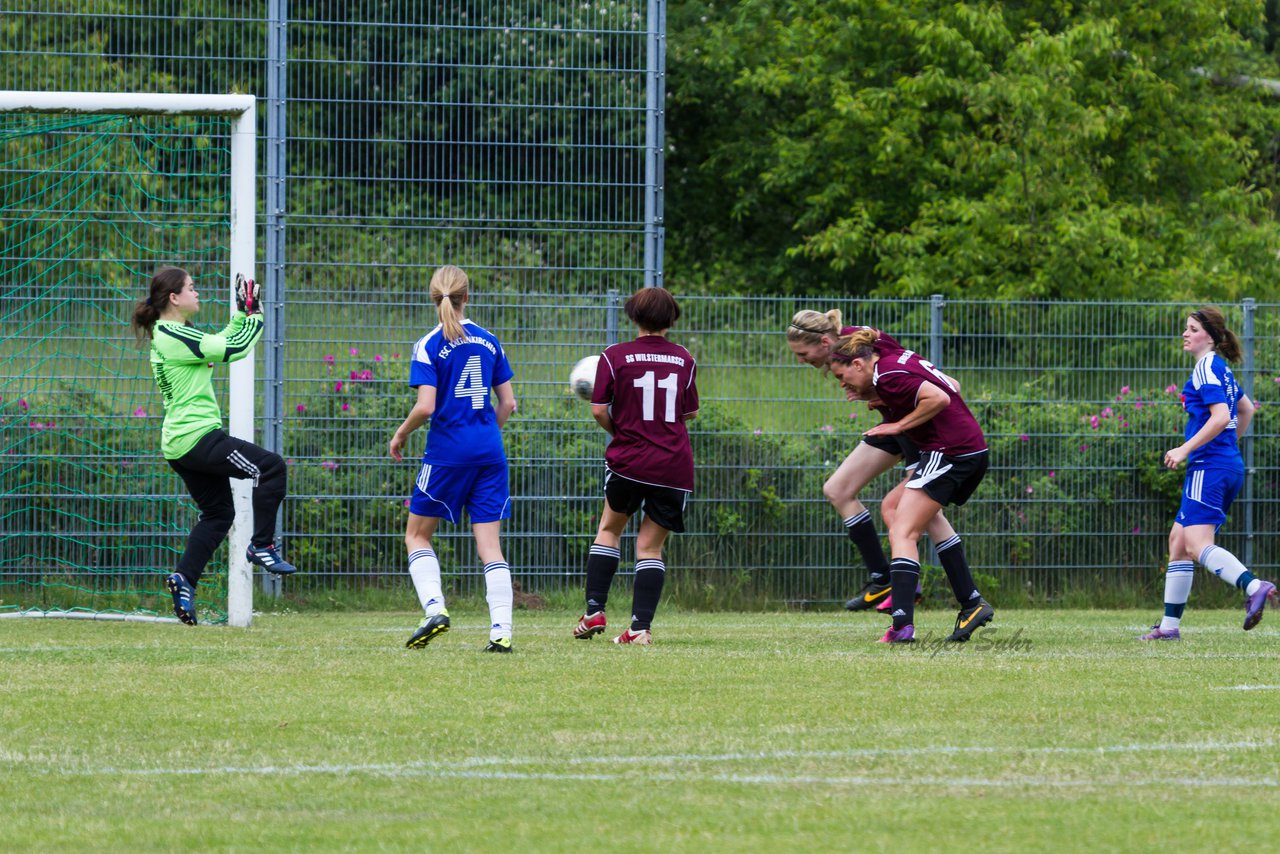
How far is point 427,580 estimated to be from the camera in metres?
8.70

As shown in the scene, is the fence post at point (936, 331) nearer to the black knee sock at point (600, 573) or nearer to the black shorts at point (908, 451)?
the black shorts at point (908, 451)

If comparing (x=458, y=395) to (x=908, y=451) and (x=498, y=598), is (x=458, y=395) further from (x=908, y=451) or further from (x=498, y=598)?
(x=908, y=451)

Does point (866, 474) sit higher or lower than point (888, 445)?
lower

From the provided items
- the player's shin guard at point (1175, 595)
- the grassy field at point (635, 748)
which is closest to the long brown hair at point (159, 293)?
the grassy field at point (635, 748)

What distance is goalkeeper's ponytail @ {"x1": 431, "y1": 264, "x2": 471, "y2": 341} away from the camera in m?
8.48

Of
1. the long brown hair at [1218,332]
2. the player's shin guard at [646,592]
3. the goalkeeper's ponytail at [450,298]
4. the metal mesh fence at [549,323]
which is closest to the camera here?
the goalkeeper's ponytail at [450,298]

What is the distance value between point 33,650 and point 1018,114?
50.9 feet

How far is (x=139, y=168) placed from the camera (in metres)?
11.8

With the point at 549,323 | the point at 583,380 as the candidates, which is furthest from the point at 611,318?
the point at 583,380

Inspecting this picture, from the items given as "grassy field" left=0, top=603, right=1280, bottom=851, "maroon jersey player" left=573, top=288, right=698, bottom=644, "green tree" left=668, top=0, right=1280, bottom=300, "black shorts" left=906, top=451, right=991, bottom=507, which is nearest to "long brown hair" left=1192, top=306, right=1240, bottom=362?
"black shorts" left=906, top=451, right=991, bottom=507

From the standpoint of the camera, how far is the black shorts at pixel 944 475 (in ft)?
30.2

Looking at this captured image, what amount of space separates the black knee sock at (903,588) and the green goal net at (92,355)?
4487mm

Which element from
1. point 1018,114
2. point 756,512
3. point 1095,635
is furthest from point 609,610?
point 1018,114

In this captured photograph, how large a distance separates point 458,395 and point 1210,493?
4246 millimetres
